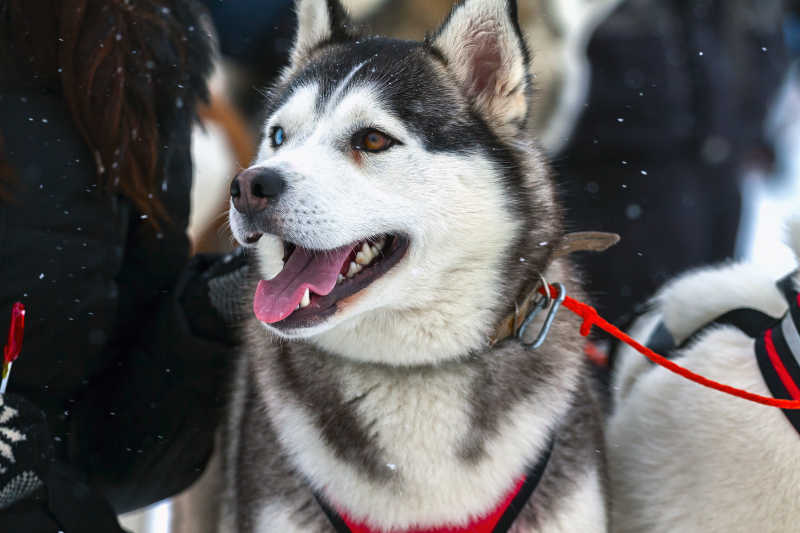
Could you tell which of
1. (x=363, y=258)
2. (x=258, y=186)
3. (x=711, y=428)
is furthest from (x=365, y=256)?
(x=711, y=428)

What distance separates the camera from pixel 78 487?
1.77 meters

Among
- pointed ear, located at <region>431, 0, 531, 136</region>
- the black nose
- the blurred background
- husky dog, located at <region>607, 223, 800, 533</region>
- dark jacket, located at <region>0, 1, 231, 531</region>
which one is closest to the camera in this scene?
the black nose

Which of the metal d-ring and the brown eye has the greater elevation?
the brown eye

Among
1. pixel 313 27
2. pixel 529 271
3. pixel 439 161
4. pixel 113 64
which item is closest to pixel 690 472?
pixel 529 271

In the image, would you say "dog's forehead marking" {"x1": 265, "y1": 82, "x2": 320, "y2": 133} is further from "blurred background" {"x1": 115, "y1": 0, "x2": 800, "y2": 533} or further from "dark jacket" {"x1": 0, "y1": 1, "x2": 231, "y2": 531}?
"blurred background" {"x1": 115, "y1": 0, "x2": 800, "y2": 533}

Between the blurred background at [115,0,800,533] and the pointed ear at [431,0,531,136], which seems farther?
the blurred background at [115,0,800,533]

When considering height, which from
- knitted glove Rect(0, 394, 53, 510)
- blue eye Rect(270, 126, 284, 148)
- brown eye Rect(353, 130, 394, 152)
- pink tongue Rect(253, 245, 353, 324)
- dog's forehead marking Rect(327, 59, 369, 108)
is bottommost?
knitted glove Rect(0, 394, 53, 510)

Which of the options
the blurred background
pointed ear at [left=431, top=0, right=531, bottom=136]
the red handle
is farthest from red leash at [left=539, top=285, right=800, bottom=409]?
the blurred background

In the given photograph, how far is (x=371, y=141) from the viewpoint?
1557 mm

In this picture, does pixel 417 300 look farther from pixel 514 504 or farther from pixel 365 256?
pixel 514 504

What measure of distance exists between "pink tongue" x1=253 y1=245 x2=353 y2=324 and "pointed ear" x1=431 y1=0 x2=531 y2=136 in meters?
0.42

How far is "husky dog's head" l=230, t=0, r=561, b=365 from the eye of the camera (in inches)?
57.4

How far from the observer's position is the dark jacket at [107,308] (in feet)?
5.79

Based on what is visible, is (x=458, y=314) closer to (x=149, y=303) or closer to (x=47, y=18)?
(x=149, y=303)
